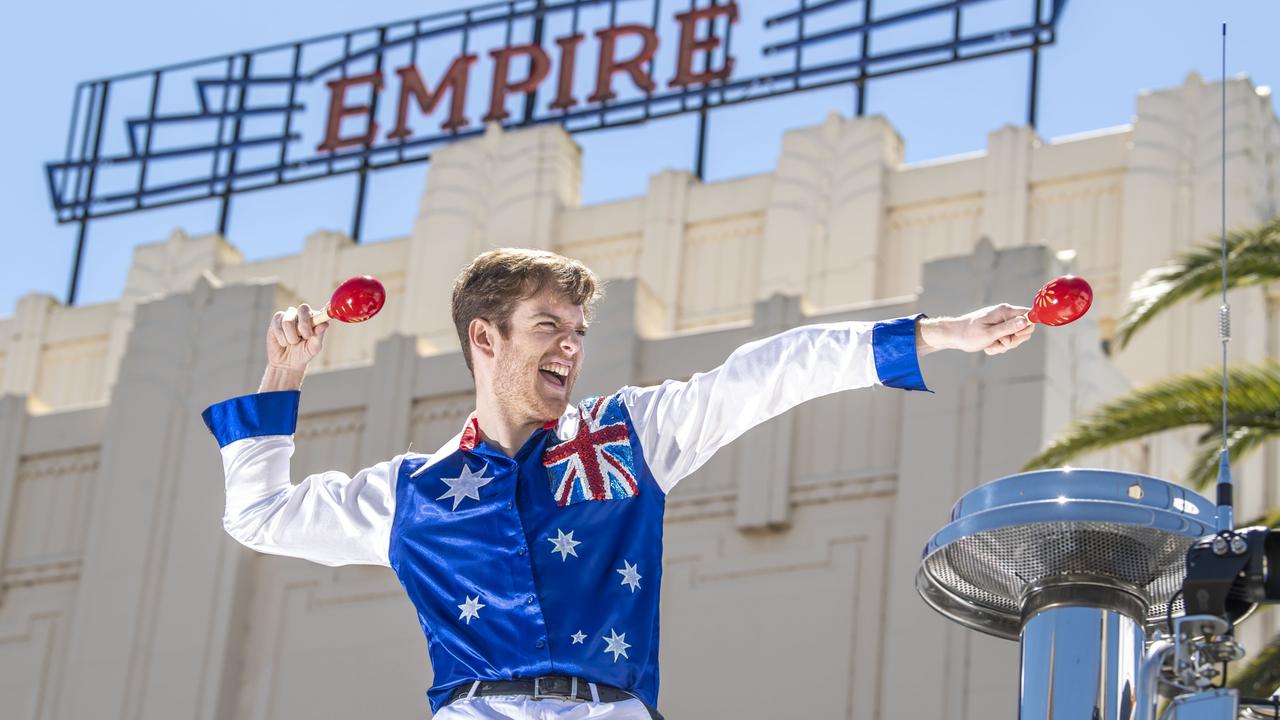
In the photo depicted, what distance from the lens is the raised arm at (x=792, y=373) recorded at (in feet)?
15.6

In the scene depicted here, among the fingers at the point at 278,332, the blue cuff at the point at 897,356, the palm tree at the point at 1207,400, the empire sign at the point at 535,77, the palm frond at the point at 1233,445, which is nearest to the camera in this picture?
the blue cuff at the point at 897,356

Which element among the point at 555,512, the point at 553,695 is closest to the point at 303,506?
the point at 555,512

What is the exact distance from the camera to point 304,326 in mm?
5309

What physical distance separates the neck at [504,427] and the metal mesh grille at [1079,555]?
1070mm

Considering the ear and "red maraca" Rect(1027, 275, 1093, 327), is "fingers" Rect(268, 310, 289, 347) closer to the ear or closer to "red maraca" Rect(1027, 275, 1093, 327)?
the ear

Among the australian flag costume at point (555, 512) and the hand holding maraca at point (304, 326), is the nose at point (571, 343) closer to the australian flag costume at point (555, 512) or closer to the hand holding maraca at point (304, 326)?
the australian flag costume at point (555, 512)

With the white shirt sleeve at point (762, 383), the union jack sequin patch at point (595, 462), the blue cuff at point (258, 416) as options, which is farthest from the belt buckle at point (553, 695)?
the blue cuff at point (258, 416)

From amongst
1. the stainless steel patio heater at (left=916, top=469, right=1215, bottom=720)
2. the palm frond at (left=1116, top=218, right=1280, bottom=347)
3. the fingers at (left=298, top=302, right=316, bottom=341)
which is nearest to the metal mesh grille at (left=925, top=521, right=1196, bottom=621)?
the stainless steel patio heater at (left=916, top=469, right=1215, bottom=720)

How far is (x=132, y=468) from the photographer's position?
21203 millimetres

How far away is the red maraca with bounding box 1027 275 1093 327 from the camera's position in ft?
15.2

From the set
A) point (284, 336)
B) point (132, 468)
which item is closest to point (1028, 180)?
point (132, 468)

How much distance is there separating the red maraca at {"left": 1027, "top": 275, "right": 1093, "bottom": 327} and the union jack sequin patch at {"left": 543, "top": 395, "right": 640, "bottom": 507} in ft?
3.44

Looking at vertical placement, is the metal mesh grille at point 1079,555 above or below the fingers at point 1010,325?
below

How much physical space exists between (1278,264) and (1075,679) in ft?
29.1
